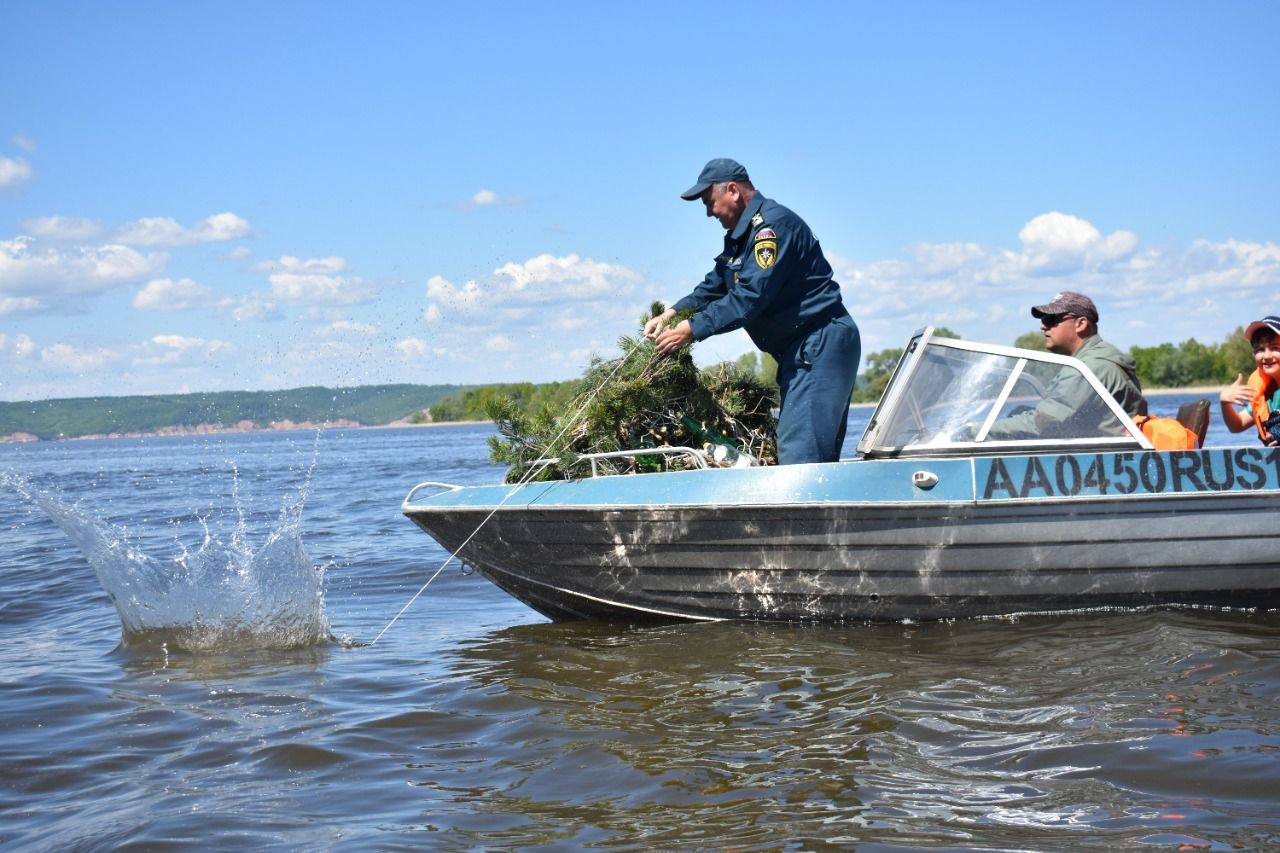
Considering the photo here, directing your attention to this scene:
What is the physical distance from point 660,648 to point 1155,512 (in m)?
2.62

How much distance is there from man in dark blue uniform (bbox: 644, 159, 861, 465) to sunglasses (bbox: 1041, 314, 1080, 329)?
1.12m

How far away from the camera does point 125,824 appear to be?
373cm

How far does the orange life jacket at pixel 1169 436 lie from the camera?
582 centimetres

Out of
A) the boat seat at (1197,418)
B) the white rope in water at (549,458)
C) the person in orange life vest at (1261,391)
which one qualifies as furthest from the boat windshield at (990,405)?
the white rope in water at (549,458)

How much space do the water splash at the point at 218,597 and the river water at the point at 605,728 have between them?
0.06 ft

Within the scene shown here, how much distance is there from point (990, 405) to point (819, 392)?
0.91 m

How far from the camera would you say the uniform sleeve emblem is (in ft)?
19.9

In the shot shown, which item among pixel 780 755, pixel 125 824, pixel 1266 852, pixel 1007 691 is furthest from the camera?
pixel 1007 691

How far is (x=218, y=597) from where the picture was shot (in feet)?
22.7

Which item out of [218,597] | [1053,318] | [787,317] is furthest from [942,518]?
[218,597]

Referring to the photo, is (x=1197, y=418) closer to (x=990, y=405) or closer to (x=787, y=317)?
(x=990, y=405)

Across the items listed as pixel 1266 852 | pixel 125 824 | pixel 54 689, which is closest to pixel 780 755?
pixel 1266 852

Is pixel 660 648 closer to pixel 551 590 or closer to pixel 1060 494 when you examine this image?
pixel 551 590

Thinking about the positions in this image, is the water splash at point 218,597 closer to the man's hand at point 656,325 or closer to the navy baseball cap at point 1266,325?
the man's hand at point 656,325
